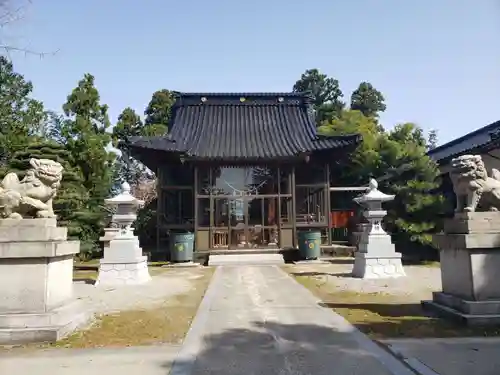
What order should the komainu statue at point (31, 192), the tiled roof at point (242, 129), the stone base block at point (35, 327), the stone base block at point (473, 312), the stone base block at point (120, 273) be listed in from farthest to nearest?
the tiled roof at point (242, 129)
the stone base block at point (120, 273)
the komainu statue at point (31, 192)
the stone base block at point (473, 312)
the stone base block at point (35, 327)

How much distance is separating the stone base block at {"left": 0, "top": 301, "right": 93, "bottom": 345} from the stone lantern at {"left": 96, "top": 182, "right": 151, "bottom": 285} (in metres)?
5.35

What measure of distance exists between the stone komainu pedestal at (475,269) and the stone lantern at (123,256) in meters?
7.56

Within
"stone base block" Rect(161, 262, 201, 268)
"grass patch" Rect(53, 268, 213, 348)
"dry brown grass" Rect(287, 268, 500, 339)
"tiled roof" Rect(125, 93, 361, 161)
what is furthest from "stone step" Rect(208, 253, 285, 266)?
"grass patch" Rect(53, 268, 213, 348)

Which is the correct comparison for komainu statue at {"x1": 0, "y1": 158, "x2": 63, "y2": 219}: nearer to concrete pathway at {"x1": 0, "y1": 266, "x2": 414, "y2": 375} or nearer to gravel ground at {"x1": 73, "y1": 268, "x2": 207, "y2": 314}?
concrete pathway at {"x1": 0, "y1": 266, "x2": 414, "y2": 375}

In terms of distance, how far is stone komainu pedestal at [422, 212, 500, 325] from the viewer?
502cm

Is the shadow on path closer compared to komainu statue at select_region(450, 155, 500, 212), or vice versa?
the shadow on path

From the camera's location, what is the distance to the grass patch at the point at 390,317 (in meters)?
4.76

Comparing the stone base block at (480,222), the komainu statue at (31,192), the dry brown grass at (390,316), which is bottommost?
the dry brown grass at (390,316)

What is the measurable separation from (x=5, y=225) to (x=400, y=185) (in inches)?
508

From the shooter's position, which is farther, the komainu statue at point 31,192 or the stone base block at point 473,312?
the komainu statue at point 31,192

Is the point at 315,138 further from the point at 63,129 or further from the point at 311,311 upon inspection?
the point at 311,311

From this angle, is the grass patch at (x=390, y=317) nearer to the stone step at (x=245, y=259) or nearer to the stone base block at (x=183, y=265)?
the stone step at (x=245, y=259)

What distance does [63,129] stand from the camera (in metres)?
17.5

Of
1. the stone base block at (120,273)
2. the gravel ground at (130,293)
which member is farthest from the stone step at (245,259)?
the stone base block at (120,273)
